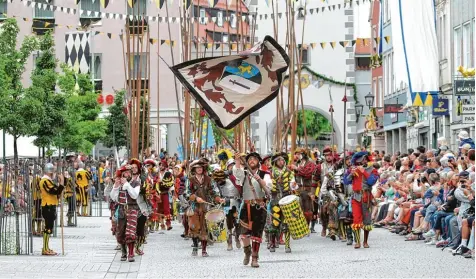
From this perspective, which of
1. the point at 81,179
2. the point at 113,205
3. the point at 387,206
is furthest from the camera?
the point at 81,179

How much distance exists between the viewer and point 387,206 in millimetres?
27609

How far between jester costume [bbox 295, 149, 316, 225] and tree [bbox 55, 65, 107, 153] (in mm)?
24417

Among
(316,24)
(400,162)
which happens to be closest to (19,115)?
(400,162)

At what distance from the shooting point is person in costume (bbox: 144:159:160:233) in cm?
2020

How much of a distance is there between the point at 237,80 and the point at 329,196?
6.33 meters

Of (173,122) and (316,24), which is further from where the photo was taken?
(316,24)

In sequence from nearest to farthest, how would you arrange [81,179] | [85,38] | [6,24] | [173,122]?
[81,179], [6,24], [85,38], [173,122]

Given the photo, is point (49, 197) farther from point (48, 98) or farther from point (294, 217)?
point (48, 98)

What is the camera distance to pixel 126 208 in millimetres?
19250

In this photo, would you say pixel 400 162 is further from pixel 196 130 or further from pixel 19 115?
pixel 19 115

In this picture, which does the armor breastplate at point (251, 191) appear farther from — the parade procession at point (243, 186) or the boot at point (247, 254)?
the boot at point (247, 254)

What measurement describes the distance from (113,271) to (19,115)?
66.4 feet

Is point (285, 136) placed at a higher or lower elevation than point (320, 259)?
higher

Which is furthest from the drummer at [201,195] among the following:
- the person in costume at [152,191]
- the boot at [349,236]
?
the boot at [349,236]
